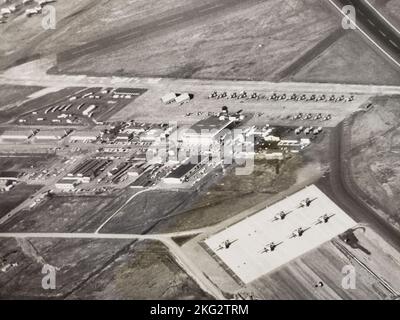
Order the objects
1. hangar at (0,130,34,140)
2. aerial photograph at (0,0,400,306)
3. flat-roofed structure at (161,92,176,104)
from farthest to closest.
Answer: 1. flat-roofed structure at (161,92,176,104)
2. hangar at (0,130,34,140)
3. aerial photograph at (0,0,400,306)

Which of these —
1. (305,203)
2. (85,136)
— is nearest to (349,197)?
(305,203)

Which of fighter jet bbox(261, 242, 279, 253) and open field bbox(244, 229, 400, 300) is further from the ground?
fighter jet bbox(261, 242, 279, 253)

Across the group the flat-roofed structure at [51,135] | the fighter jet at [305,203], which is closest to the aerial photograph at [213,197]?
the fighter jet at [305,203]

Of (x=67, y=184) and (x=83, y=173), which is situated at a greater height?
(x=67, y=184)

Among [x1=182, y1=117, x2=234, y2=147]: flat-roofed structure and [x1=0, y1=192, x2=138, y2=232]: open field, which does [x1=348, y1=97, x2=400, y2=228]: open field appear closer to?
[x1=182, y1=117, x2=234, y2=147]: flat-roofed structure

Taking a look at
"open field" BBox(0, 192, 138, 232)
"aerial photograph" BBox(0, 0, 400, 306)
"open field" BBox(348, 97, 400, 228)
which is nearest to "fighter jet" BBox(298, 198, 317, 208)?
"aerial photograph" BBox(0, 0, 400, 306)

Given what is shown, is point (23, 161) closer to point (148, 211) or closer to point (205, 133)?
point (148, 211)
